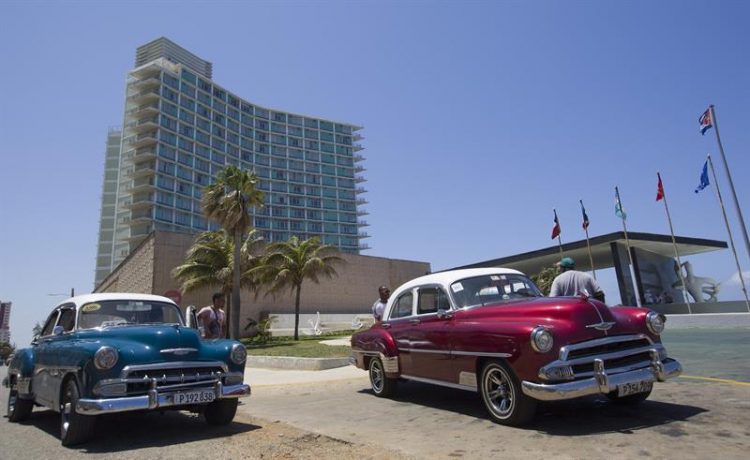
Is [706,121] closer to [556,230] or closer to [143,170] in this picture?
[556,230]

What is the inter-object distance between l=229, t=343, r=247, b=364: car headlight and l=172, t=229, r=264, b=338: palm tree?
68.1 feet

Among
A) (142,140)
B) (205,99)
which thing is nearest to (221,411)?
(142,140)

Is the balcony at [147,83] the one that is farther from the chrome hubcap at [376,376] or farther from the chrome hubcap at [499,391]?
the chrome hubcap at [499,391]

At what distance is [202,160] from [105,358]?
95.2 meters

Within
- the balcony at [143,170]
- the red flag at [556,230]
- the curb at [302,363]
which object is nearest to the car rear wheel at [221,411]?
the curb at [302,363]

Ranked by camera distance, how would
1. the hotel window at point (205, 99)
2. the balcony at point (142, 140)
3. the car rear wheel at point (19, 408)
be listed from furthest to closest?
the hotel window at point (205, 99)
the balcony at point (142, 140)
the car rear wheel at point (19, 408)

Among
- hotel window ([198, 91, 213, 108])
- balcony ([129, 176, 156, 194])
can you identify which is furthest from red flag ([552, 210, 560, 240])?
hotel window ([198, 91, 213, 108])

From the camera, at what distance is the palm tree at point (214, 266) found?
25.9 metres

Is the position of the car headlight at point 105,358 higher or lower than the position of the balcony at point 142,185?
lower

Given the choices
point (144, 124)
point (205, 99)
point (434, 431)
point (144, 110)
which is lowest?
point (434, 431)

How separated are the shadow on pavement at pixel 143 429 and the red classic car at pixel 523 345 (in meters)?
2.64

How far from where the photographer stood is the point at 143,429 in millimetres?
5695

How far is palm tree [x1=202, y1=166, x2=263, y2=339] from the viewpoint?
23703 mm

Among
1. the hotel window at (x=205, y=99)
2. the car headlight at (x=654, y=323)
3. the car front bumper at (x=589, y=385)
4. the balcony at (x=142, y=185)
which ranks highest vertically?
the hotel window at (x=205, y=99)
